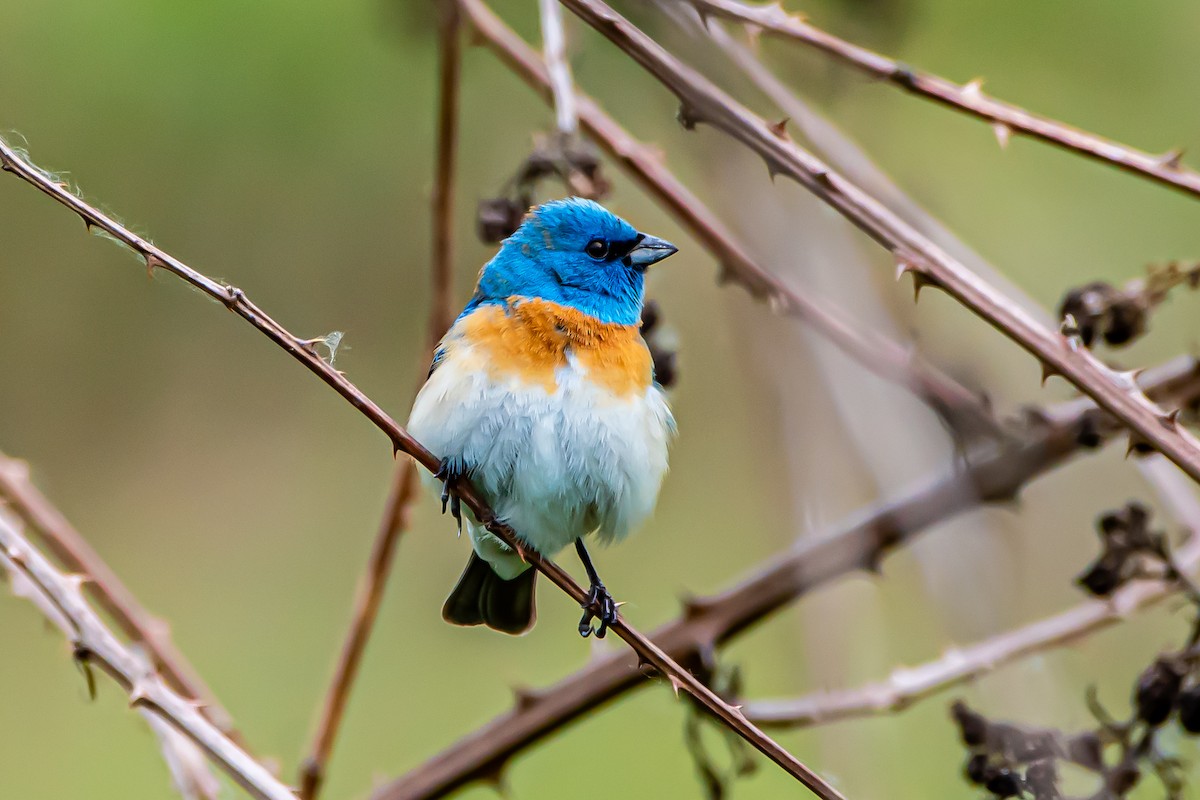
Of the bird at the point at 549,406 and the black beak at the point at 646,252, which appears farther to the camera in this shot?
the black beak at the point at 646,252

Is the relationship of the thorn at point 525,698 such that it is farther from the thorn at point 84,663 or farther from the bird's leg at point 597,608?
the thorn at point 84,663

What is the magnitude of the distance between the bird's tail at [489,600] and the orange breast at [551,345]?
629 mm

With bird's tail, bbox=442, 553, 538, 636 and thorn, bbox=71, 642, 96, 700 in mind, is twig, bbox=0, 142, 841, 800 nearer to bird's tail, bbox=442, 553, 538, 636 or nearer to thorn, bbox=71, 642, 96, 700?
thorn, bbox=71, 642, 96, 700

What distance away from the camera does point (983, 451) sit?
2.73 meters

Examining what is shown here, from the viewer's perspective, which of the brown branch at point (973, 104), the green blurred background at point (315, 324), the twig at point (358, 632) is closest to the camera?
the brown branch at point (973, 104)

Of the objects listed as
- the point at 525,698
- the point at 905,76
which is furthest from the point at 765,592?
the point at 905,76

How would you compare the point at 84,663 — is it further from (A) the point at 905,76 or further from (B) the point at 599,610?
(A) the point at 905,76

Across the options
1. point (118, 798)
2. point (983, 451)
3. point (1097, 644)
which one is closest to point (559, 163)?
point (983, 451)

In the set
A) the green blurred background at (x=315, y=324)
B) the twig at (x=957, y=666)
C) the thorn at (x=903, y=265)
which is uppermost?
the green blurred background at (x=315, y=324)

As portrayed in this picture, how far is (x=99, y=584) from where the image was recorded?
8.76 ft

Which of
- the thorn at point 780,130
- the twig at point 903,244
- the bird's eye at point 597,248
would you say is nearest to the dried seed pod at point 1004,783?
the twig at point 903,244

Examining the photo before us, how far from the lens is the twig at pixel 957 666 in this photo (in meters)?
2.47

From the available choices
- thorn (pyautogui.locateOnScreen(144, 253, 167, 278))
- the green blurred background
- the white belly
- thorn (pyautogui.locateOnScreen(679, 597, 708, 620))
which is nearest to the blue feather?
the white belly

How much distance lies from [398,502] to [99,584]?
0.63 m
